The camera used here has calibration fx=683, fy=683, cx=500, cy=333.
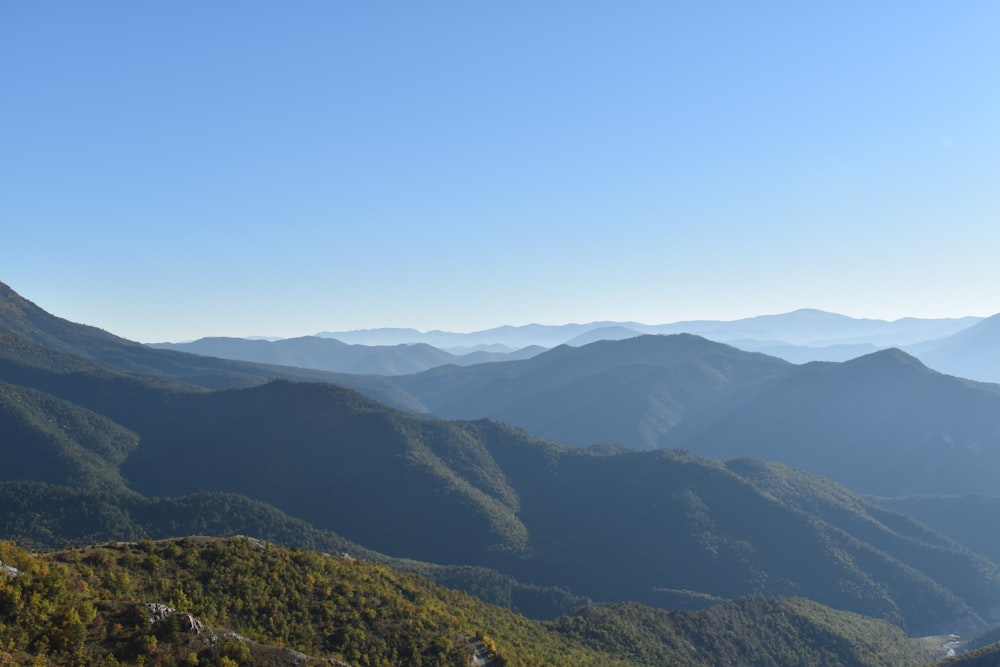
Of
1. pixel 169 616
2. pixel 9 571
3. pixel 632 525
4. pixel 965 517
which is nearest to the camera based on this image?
pixel 9 571

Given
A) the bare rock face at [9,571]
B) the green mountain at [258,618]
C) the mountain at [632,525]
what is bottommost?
Result: the mountain at [632,525]

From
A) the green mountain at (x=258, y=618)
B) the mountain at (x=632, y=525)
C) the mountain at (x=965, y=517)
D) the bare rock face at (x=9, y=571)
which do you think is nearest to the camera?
the green mountain at (x=258, y=618)

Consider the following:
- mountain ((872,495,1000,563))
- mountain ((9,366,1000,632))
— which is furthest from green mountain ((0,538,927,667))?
mountain ((872,495,1000,563))

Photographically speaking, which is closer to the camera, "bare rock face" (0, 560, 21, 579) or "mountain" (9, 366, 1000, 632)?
"bare rock face" (0, 560, 21, 579)

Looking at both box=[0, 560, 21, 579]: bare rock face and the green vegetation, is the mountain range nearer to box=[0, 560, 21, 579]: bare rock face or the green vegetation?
the green vegetation

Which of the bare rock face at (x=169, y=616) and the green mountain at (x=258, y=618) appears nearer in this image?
the green mountain at (x=258, y=618)

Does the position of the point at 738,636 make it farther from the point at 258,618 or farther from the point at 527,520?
the point at 527,520

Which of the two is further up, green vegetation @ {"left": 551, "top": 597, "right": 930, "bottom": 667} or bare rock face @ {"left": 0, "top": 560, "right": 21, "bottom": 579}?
bare rock face @ {"left": 0, "top": 560, "right": 21, "bottom": 579}

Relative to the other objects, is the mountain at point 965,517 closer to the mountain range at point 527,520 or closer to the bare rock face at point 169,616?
the mountain range at point 527,520

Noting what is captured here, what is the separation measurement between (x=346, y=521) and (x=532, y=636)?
364 ft

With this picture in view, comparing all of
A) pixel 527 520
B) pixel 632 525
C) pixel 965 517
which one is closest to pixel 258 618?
pixel 527 520

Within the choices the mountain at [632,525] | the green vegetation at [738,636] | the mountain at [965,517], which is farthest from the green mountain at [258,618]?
the mountain at [965,517]

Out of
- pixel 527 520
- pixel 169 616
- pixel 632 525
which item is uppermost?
pixel 169 616

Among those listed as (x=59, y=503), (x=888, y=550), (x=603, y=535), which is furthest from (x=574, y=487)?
(x=59, y=503)
